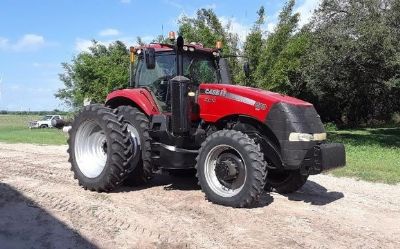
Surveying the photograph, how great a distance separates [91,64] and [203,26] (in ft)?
31.3

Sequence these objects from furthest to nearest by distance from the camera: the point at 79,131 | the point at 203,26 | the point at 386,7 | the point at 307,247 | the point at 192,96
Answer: the point at 203,26 → the point at 386,7 → the point at 79,131 → the point at 192,96 → the point at 307,247

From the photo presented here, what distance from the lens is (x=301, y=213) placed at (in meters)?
6.65

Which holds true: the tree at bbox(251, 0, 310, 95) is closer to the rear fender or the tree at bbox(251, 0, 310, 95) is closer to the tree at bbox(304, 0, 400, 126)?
the tree at bbox(304, 0, 400, 126)

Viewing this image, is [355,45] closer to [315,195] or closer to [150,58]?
[315,195]

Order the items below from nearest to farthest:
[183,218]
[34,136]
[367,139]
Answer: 1. [183,218]
2. [34,136]
3. [367,139]

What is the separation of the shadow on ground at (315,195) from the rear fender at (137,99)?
8.34 feet

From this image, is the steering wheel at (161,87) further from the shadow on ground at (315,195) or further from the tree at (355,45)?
the tree at (355,45)

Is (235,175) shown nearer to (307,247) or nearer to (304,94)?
(307,247)

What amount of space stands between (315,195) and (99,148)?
3.63 m

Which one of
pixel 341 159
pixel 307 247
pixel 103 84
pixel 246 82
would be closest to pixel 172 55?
pixel 341 159

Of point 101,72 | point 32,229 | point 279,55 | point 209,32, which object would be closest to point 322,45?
point 279,55

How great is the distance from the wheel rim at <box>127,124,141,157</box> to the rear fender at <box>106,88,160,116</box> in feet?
1.08

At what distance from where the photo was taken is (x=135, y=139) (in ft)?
25.7

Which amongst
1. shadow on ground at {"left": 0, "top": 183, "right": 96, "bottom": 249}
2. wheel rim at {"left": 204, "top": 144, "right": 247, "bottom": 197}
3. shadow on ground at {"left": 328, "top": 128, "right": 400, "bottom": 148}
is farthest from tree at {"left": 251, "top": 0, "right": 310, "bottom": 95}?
shadow on ground at {"left": 0, "top": 183, "right": 96, "bottom": 249}
